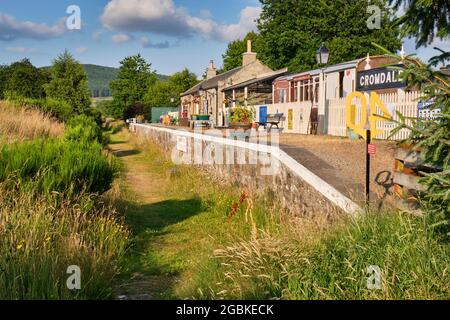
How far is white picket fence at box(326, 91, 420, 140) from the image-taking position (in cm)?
1240

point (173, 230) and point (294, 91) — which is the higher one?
point (294, 91)

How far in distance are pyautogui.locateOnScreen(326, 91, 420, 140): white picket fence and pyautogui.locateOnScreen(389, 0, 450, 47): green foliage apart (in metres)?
7.50

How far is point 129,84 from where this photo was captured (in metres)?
72.6

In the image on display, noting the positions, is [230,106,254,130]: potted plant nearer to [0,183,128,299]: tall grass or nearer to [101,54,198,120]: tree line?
[0,183,128,299]: tall grass

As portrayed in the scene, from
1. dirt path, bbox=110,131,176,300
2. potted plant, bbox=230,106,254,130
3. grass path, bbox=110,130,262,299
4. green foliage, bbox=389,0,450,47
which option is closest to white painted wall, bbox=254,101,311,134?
potted plant, bbox=230,106,254,130

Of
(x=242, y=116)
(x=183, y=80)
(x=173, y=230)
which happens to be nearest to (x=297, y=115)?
(x=242, y=116)

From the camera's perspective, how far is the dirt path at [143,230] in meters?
5.42

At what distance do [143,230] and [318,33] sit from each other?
3716 centimetres

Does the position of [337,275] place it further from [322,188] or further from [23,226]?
[23,226]

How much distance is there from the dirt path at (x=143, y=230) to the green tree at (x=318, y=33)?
88.4 feet

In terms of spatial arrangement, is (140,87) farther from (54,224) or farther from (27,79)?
(54,224)

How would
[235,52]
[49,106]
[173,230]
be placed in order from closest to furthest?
[173,230], [49,106], [235,52]

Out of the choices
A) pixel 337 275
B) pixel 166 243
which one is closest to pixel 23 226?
pixel 166 243

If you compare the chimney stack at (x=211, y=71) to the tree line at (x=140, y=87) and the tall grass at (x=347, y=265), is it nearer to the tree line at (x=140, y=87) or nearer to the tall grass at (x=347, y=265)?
Result: the tree line at (x=140, y=87)
